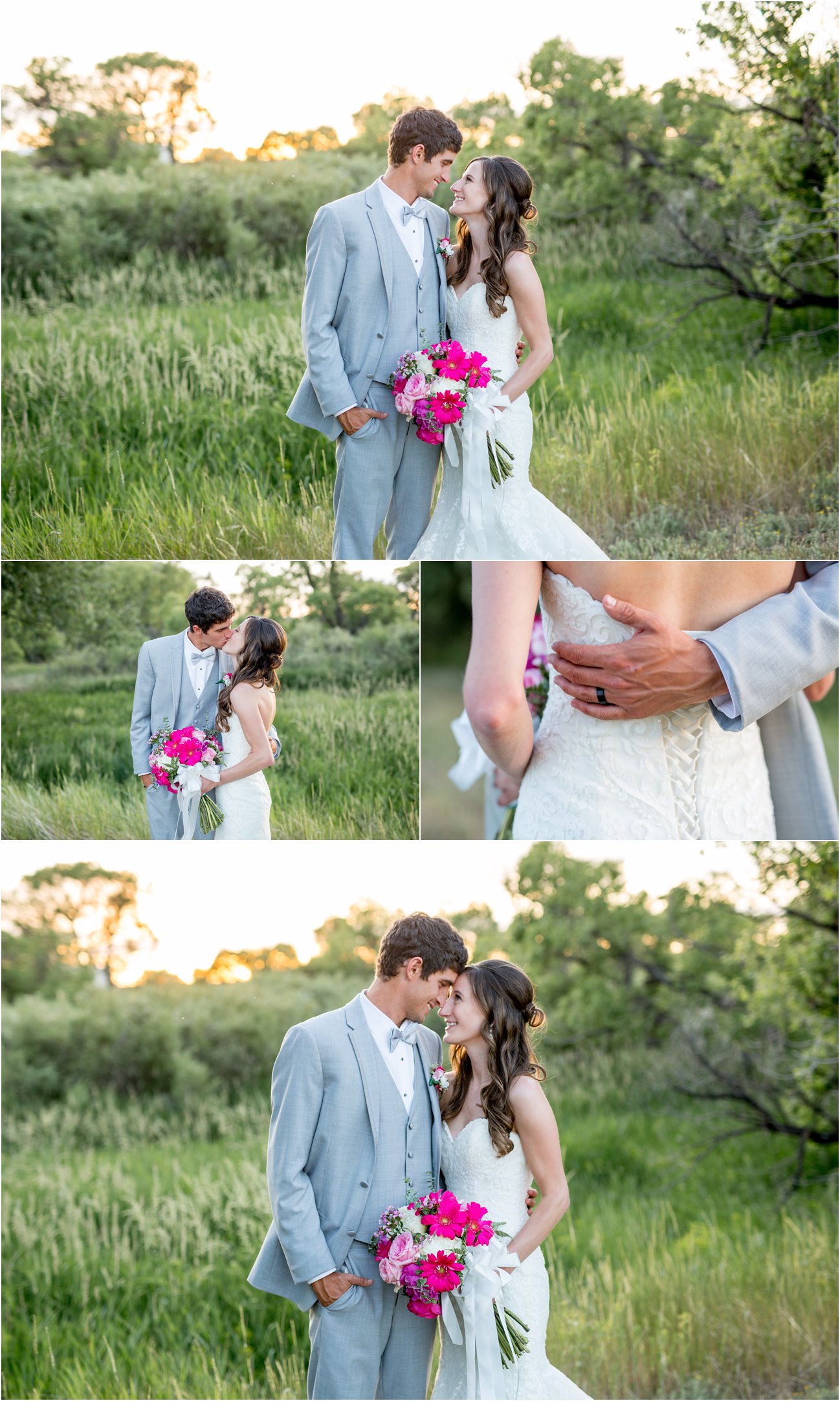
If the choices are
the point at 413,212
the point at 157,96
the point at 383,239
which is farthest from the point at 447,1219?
the point at 157,96

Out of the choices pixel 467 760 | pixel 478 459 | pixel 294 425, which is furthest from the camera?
pixel 294 425

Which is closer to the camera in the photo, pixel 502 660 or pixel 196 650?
pixel 502 660

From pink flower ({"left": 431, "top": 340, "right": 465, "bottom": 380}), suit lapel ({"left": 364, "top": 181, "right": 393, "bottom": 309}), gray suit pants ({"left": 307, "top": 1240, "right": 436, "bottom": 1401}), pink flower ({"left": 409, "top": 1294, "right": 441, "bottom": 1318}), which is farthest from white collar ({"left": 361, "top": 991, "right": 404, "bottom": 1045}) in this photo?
suit lapel ({"left": 364, "top": 181, "right": 393, "bottom": 309})

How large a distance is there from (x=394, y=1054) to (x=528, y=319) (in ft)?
8.12

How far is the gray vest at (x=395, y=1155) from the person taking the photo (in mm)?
3703

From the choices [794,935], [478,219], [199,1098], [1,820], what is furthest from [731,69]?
[199,1098]

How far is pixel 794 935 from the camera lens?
6.84 metres

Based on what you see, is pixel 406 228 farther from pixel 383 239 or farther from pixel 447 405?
pixel 447 405

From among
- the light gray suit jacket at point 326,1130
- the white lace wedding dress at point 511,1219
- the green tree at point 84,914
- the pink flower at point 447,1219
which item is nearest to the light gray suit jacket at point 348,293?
the light gray suit jacket at point 326,1130

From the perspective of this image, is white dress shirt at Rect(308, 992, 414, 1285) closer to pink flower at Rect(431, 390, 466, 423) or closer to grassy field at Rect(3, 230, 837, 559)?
pink flower at Rect(431, 390, 466, 423)

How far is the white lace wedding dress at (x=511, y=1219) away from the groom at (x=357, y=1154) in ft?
0.36

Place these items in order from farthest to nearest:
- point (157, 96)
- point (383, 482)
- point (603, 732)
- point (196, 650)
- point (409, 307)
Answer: point (157, 96), point (196, 650), point (383, 482), point (409, 307), point (603, 732)

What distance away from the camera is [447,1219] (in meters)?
3.61

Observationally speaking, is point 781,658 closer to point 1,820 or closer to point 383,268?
point 383,268
